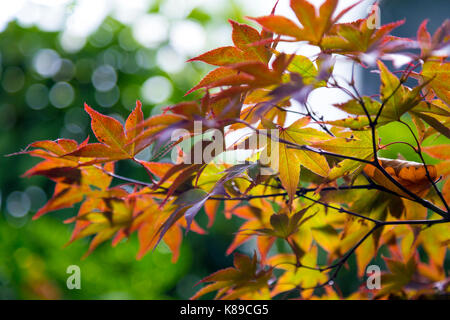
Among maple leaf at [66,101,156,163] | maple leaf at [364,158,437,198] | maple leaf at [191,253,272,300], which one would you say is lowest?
maple leaf at [191,253,272,300]

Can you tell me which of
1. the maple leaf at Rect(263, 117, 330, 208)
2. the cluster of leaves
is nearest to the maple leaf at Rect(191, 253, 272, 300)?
the cluster of leaves

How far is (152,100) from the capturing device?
3.20m

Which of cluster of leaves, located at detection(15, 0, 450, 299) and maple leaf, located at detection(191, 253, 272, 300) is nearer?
cluster of leaves, located at detection(15, 0, 450, 299)

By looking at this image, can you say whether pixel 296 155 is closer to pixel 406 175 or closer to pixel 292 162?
pixel 292 162

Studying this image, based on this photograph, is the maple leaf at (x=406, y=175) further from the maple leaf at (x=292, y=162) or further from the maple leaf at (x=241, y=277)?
the maple leaf at (x=241, y=277)

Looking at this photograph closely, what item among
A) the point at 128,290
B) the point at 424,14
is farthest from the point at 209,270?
the point at 424,14

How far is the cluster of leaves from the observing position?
0.33 metres

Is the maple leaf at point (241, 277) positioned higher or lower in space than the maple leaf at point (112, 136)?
lower

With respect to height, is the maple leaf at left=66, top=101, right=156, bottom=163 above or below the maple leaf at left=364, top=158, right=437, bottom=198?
above

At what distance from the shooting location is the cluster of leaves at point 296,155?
1.08ft

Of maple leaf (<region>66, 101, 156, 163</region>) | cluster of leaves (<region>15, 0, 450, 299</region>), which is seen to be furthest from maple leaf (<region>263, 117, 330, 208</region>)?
maple leaf (<region>66, 101, 156, 163</region>)

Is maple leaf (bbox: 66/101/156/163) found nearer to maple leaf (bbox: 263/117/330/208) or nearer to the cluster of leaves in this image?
the cluster of leaves

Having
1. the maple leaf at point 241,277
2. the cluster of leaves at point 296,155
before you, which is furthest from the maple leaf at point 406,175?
the maple leaf at point 241,277

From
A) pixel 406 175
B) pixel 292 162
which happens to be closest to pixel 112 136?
pixel 292 162
